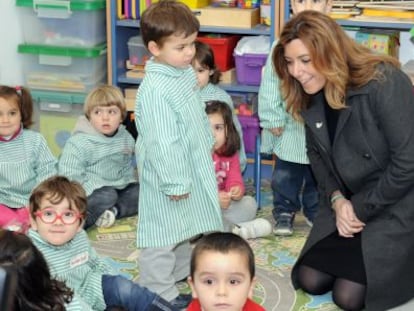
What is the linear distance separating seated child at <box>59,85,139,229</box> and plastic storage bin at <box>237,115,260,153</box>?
2.03 ft

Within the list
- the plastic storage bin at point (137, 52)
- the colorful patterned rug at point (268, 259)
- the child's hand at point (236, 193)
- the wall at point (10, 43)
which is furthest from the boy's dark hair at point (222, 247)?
the wall at point (10, 43)

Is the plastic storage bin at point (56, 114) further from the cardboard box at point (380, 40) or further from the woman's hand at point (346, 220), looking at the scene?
the woman's hand at point (346, 220)

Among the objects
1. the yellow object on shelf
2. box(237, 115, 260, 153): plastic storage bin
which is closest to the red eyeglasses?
box(237, 115, 260, 153): plastic storage bin

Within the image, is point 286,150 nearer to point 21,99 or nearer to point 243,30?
point 243,30

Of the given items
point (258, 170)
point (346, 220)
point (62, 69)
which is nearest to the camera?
point (346, 220)

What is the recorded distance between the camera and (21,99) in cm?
313

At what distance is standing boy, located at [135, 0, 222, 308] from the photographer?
96.8 inches

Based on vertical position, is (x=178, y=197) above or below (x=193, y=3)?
below

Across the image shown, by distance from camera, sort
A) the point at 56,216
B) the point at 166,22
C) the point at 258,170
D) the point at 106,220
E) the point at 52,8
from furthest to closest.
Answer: the point at 52,8
the point at 258,170
the point at 106,220
the point at 166,22
the point at 56,216

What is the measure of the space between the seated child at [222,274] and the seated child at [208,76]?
4.40 feet

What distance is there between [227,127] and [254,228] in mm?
402

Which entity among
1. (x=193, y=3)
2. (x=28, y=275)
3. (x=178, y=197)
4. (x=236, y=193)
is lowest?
(x=236, y=193)

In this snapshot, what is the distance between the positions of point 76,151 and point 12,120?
12.0 inches

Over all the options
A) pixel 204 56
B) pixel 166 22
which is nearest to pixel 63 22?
pixel 204 56
